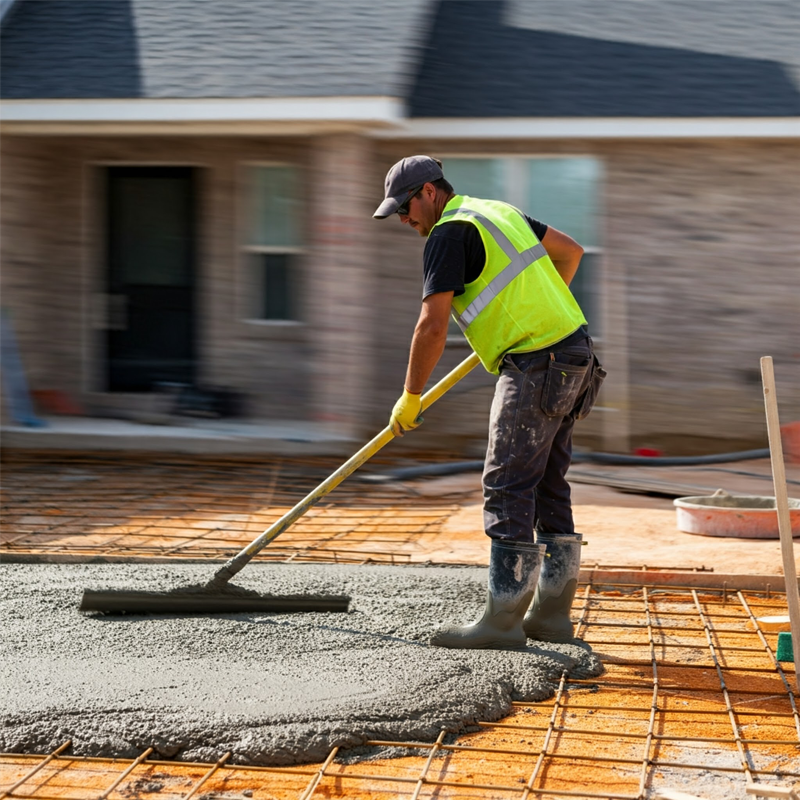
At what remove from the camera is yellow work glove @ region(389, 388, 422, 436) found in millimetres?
4328

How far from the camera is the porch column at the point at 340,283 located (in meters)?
9.73

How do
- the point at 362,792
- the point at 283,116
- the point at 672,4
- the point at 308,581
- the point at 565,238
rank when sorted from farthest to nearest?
the point at 672,4, the point at 283,116, the point at 308,581, the point at 565,238, the point at 362,792

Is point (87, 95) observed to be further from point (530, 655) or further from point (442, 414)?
point (530, 655)

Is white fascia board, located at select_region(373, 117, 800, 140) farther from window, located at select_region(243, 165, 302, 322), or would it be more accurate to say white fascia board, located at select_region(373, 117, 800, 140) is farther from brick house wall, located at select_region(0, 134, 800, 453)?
window, located at select_region(243, 165, 302, 322)

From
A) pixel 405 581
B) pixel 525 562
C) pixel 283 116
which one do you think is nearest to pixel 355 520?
pixel 405 581

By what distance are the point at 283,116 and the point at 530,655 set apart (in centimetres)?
637

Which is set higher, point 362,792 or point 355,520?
point 362,792

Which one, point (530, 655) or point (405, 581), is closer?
point (530, 655)

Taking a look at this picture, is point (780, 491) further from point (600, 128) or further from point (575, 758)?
point (600, 128)

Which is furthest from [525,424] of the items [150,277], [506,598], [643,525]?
[150,277]

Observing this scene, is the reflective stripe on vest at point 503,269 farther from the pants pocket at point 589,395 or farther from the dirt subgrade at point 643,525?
the dirt subgrade at point 643,525

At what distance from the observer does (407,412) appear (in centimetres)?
436

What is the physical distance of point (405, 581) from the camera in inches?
213

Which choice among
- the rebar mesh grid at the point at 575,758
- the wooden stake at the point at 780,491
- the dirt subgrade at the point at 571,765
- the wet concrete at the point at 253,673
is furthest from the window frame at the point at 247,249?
the wooden stake at the point at 780,491
